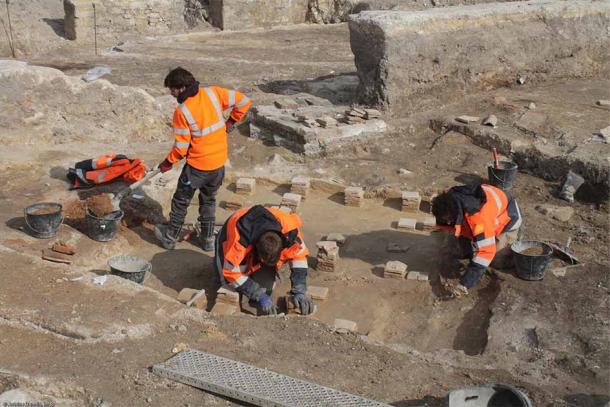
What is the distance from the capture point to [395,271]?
6.81 meters

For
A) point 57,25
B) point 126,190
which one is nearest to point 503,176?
point 126,190

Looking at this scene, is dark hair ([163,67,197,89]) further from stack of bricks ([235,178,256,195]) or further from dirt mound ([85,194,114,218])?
stack of bricks ([235,178,256,195])

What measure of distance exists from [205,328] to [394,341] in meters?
1.72

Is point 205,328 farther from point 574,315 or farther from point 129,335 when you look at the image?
point 574,315

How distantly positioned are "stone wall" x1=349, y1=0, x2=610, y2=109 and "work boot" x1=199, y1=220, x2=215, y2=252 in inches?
153

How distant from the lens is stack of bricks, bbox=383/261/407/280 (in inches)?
268

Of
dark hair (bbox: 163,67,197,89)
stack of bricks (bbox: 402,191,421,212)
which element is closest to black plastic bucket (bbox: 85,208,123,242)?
dark hair (bbox: 163,67,197,89)

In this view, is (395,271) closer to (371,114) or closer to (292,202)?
(292,202)

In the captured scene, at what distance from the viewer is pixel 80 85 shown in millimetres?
9797

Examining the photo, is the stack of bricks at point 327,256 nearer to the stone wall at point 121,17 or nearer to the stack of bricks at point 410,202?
the stack of bricks at point 410,202

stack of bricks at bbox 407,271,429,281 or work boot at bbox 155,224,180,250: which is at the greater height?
stack of bricks at bbox 407,271,429,281

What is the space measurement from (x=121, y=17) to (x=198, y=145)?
34.3 feet

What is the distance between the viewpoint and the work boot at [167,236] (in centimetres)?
741

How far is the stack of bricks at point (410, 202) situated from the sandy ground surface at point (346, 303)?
0.64ft
